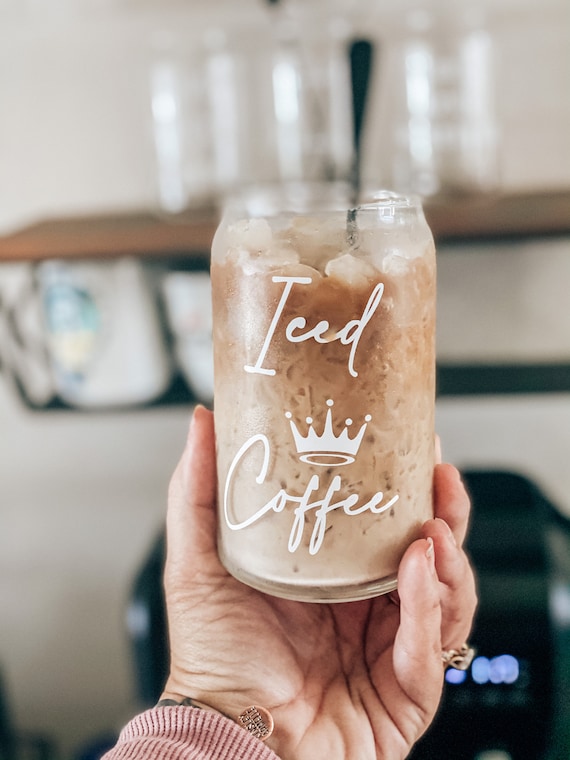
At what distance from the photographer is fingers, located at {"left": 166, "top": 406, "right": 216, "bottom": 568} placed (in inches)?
27.0

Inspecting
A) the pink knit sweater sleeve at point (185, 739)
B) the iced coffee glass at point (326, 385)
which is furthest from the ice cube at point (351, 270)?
the pink knit sweater sleeve at point (185, 739)

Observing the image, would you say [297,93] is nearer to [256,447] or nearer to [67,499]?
[256,447]

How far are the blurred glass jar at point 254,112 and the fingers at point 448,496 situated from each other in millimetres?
574

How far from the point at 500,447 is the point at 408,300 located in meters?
0.78

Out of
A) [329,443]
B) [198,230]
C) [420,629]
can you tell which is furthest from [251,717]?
[198,230]

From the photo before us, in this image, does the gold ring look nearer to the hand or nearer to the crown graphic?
the hand

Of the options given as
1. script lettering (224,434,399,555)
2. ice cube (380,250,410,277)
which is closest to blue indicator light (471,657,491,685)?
script lettering (224,434,399,555)

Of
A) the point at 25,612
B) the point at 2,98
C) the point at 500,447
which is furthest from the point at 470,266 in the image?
the point at 25,612

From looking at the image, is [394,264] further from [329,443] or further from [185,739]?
[185,739]

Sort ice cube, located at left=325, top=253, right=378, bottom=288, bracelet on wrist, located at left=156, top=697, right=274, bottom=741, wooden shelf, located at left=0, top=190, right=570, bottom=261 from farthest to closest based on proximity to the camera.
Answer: wooden shelf, located at left=0, top=190, right=570, bottom=261, bracelet on wrist, located at left=156, top=697, right=274, bottom=741, ice cube, located at left=325, top=253, right=378, bottom=288

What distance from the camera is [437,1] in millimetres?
1080

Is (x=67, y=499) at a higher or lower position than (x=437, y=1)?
lower

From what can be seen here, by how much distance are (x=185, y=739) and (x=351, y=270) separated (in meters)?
0.42

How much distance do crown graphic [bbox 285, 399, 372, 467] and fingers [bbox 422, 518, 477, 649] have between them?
108 millimetres
